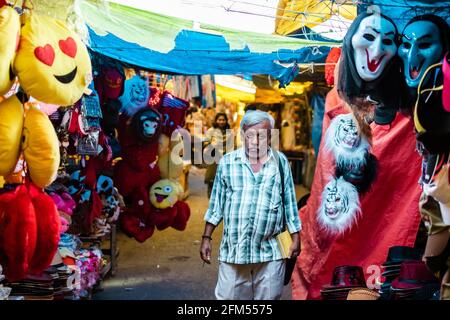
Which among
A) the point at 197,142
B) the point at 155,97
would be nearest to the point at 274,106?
the point at 197,142

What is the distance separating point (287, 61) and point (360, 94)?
269 centimetres

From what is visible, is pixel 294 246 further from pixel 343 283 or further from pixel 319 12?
pixel 319 12

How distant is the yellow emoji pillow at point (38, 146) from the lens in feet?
7.03

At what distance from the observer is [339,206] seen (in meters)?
4.12

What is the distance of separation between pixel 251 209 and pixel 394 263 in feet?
3.50

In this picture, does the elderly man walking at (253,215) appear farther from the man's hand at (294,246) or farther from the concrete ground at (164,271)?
the concrete ground at (164,271)

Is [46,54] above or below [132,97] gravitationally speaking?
above

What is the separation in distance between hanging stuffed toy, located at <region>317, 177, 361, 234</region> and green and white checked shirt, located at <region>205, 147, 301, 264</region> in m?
0.78

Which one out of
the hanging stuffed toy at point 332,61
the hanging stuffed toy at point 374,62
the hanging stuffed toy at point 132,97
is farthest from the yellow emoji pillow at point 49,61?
the hanging stuffed toy at point 132,97

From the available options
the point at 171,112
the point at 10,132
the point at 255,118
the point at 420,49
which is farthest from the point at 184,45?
the point at 10,132

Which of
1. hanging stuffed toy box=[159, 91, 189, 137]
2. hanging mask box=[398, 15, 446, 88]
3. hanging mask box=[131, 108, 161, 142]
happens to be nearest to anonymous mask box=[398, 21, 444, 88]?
hanging mask box=[398, 15, 446, 88]

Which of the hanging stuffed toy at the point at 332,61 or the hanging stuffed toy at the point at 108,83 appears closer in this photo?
the hanging stuffed toy at the point at 332,61

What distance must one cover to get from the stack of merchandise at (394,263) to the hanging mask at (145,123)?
2825 mm
